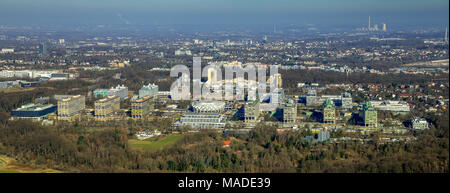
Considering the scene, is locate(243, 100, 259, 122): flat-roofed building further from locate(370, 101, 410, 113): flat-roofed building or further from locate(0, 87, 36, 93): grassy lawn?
locate(0, 87, 36, 93): grassy lawn

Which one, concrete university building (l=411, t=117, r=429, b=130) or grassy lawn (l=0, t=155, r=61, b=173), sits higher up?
concrete university building (l=411, t=117, r=429, b=130)

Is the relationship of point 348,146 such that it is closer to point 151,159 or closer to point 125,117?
point 151,159

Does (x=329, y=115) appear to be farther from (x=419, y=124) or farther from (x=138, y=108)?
(x=138, y=108)

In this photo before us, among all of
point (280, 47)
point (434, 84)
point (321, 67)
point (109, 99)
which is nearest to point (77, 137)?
point (109, 99)

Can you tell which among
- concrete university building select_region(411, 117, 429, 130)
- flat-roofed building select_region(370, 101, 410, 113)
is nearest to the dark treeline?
concrete university building select_region(411, 117, 429, 130)

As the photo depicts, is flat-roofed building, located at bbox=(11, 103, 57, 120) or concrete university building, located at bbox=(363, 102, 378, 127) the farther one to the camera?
flat-roofed building, located at bbox=(11, 103, 57, 120)

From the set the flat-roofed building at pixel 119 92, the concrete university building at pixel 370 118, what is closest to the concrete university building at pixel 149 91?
the flat-roofed building at pixel 119 92
